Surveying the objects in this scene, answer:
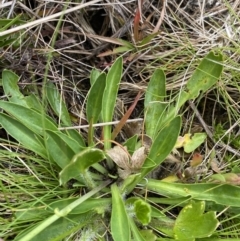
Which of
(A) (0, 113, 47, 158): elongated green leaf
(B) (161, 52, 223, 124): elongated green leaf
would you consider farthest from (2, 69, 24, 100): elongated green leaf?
(B) (161, 52, 223, 124): elongated green leaf

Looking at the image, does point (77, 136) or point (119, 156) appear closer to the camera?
point (119, 156)

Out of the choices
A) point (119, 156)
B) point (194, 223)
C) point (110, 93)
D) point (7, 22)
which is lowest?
point (194, 223)

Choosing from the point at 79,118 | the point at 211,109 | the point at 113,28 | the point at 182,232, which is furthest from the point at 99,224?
the point at 113,28

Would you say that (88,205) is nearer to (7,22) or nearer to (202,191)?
(202,191)

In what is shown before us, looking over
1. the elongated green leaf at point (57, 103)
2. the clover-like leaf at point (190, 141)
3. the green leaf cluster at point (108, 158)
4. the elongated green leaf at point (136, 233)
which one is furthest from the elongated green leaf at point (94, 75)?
the elongated green leaf at point (136, 233)

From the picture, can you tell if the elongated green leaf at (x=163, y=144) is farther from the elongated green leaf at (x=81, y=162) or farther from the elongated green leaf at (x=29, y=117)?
the elongated green leaf at (x=29, y=117)

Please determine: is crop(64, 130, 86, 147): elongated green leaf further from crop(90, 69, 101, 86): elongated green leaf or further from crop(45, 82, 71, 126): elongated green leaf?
crop(90, 69, 101, 86): elongated green leaf

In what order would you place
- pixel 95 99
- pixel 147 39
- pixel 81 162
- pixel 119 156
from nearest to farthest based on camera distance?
pixel 81 162 < pixel 119 156 < pixel 95 99 < pixel 147 39

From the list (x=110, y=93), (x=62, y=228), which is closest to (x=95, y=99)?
(x=110, y=93)
